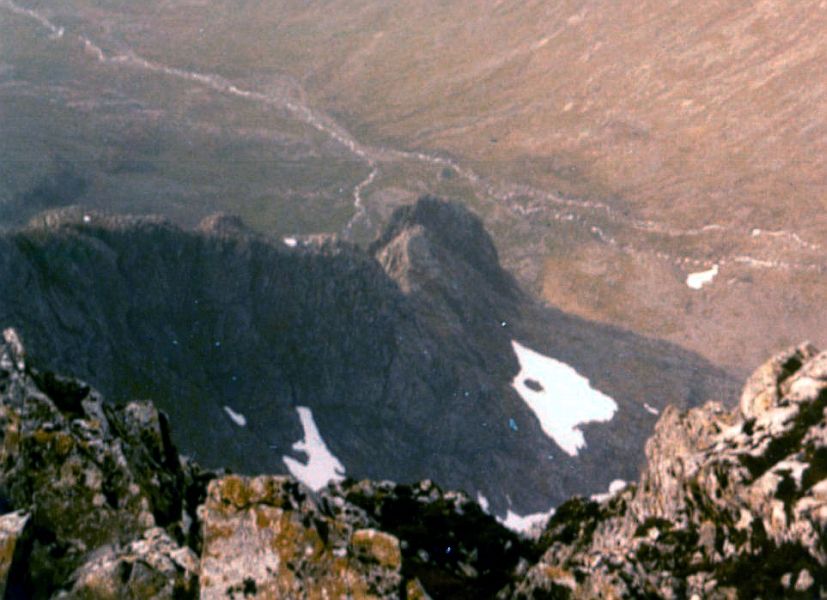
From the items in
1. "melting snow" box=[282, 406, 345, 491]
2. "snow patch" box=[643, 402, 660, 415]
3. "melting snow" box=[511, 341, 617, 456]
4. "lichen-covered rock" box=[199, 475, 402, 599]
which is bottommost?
"snow patch" box=[643, 402, 660, 415]

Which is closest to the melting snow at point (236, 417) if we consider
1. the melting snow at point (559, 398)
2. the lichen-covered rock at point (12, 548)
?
the melting snow at point (559, 398)

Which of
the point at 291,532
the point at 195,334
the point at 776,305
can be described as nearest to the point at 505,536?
the point at 291,532

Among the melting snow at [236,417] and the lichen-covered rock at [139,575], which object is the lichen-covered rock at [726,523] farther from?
the melting snow at [236,417]

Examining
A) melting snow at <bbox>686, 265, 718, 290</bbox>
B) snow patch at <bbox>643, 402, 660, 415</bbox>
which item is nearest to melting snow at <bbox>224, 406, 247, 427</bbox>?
snow patch at <bbox>643, 402, 660, 415</bbox>

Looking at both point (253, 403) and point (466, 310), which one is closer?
point (253, 403)

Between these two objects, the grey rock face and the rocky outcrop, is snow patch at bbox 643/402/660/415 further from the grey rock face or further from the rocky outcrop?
the grey rock face

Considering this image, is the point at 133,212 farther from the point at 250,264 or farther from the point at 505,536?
the point at 505,536
